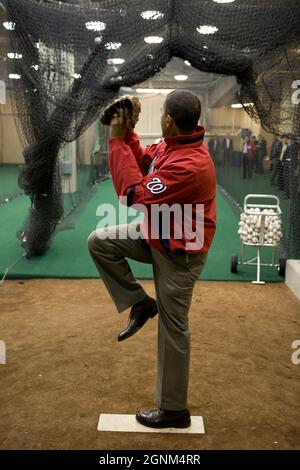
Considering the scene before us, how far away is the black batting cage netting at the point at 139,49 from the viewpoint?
4211 millimetres

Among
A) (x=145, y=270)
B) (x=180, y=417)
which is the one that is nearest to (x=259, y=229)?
(x=145, y=270)

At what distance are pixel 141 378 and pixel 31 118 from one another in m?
2.92

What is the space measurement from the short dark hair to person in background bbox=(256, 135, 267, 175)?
22.2 ft

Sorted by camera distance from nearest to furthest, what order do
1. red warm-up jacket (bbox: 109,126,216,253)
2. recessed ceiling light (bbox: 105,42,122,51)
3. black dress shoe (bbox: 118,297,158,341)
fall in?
1. red warm-up jacket (bbox: 109,126,216,253)
2. black dress shoe (bbox: 118,297,158,341)
3. recessed ceiling light (bbox: 105,42,122,51)

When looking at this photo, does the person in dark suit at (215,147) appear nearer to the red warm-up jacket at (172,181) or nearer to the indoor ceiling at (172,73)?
the indoor ceiling at (172,73)

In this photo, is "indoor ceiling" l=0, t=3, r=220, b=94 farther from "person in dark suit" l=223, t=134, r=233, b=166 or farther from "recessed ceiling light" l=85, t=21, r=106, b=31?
"person in dark suit" l=223, t=134, r=233, b=166

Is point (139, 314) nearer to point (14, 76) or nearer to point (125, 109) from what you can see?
point (125, 109)

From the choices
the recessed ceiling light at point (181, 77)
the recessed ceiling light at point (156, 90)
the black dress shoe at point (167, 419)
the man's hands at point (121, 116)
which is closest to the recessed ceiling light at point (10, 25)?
the man's hands at point (121, 116)

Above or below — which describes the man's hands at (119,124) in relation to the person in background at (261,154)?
above

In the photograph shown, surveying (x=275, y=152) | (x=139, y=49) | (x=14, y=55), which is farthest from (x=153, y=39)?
(x=275, y=152)

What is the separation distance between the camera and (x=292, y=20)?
4.25m

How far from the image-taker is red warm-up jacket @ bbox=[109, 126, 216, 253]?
2100mm

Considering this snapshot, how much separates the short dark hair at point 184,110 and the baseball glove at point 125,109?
0.51 ft

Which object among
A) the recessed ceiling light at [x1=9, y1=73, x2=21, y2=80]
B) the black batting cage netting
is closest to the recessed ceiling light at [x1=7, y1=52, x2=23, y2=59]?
the black batting cage netting
